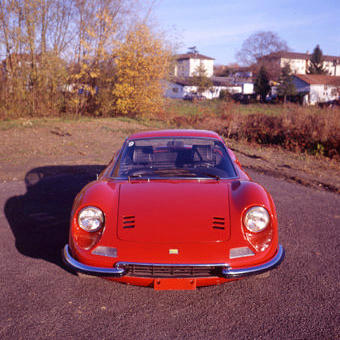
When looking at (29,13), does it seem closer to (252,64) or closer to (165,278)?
(165,278)

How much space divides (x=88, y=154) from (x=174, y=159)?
695 cm

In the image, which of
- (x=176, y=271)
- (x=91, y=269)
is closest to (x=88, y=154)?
(x=91, y=269)

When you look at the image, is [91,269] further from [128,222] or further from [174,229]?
[174,229]

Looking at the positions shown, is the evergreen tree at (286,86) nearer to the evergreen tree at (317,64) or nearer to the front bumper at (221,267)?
the evergreen tree at (317,64)

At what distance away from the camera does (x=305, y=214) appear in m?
5.44

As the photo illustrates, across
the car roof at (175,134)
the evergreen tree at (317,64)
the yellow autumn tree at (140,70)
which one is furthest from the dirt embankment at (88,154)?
the evergreen tree at (317,64)

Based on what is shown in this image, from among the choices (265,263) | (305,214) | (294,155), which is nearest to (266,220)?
(265,263)

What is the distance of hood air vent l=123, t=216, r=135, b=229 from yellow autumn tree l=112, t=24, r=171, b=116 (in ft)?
63.8

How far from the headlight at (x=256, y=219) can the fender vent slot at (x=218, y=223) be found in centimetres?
20

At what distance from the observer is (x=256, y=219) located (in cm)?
311

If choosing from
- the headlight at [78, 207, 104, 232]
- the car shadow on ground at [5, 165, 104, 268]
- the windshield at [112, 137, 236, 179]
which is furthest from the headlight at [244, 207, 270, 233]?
the car shadow on ground at [5, 165, 104, 268]

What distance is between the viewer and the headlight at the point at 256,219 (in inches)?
121

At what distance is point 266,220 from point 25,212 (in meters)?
3.90

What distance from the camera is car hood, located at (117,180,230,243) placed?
2.93 metres
